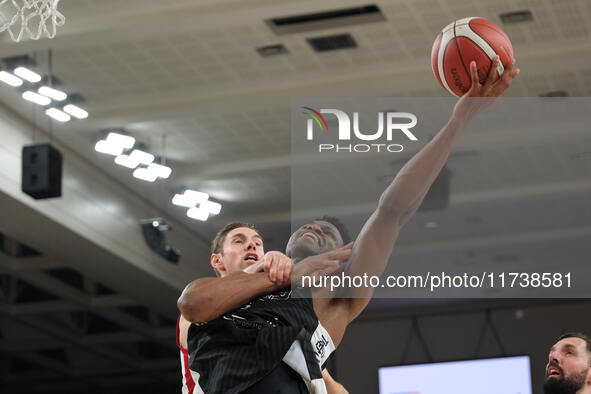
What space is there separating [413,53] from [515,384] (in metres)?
4.46

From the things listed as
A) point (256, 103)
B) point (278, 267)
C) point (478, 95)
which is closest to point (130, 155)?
point (256, 103)

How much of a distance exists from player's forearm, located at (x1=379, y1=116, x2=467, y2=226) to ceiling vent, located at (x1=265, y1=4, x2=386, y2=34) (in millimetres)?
4020

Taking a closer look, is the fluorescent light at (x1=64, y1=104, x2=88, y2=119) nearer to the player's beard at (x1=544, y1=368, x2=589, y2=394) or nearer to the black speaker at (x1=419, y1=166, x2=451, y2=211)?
the player's beard at (x1=544, y1=368, x2=589, y2=394)

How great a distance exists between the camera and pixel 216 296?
7.70 feet

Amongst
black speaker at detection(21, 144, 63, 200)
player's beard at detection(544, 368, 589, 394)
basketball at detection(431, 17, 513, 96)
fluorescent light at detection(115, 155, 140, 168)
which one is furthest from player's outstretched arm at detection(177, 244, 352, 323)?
fluorescent light at detection(115, 155, 140, 168)

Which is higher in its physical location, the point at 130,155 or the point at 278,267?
the point at 130,155

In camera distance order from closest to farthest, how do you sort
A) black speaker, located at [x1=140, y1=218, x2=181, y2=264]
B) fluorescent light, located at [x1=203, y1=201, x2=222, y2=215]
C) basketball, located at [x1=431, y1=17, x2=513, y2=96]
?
1. basketball, located at [x1=431, y1=17, x2=513, y2=96]
2. fluorescent light, located at [x1=203, y1=201, x2=222, y2=215]
3. black speaker, located at [x1=140, y1=218, x2=181, y2=264]

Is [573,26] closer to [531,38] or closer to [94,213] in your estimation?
[531,38]

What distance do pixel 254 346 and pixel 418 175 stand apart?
0.66 meters

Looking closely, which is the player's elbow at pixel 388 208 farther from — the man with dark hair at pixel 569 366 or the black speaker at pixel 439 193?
the man with dark hair at pixel 569 366

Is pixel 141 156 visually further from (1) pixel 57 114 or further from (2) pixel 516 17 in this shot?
(2) pixel 516 17

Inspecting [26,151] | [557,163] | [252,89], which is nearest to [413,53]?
[252,89]

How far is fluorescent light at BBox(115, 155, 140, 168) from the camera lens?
8406 millimetres

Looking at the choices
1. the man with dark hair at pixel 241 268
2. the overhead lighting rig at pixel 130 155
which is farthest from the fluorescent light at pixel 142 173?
the man with dark hair at pixel 241 268
